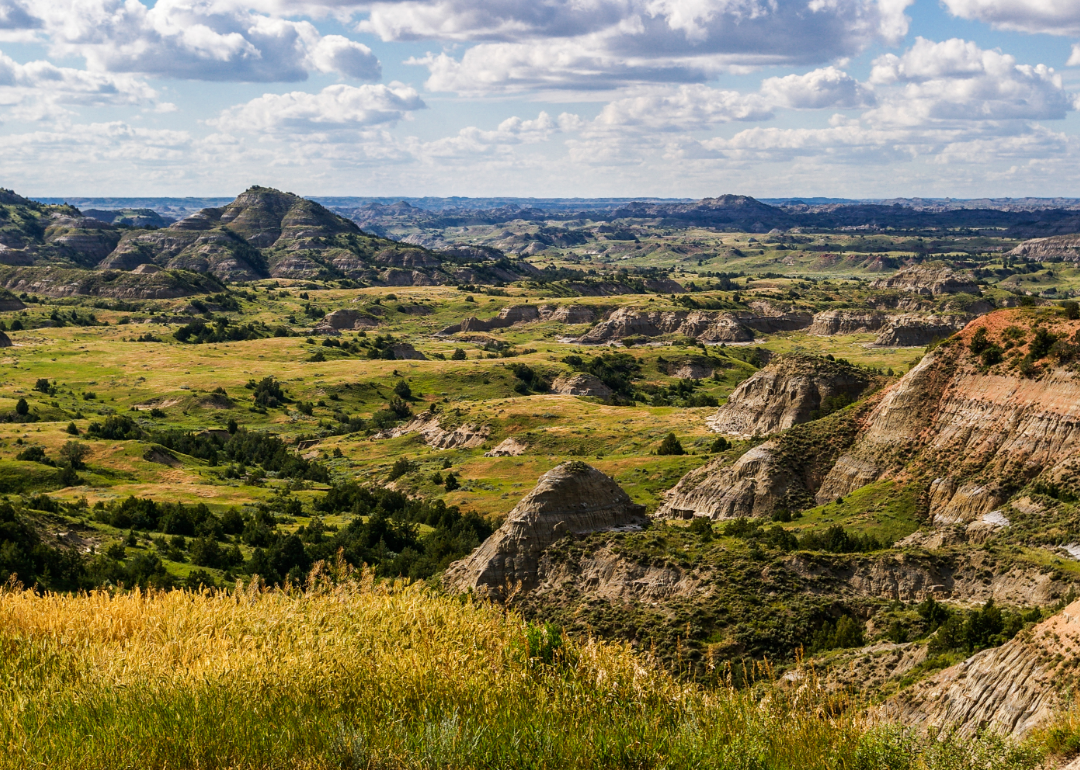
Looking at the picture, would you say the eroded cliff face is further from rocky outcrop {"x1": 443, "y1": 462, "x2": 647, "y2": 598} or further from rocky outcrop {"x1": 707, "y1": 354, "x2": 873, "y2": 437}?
rocky outcrop {"x1": 707, "y1": 354, "x2": 873, "y2": 437}

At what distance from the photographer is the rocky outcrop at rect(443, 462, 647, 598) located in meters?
59.6

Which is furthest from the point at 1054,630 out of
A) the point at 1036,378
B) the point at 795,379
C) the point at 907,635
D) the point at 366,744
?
the point at 795,379

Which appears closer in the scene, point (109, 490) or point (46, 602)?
point (46, 602)

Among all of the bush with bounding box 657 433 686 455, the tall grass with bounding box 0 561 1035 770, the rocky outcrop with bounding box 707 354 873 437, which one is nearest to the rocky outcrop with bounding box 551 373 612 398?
the rocky outcrop with bounding box 707 354 873 437

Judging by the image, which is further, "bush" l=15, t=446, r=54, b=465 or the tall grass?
"bush" l=15, t=446, r=54, b=465

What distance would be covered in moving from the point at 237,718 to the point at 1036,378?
68805mm

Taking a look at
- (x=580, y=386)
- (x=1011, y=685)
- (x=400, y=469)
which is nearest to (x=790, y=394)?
(x=400, y=469)

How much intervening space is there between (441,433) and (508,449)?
18120 mm

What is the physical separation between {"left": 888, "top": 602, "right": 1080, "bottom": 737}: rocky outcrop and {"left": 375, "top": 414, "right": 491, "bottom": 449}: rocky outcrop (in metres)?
103

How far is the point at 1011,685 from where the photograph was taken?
30453 millimetres

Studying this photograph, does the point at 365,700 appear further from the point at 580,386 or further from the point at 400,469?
the point at 580,386

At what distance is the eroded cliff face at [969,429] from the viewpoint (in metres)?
65.4

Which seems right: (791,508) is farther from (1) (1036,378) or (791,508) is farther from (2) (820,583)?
(2) (820,583)

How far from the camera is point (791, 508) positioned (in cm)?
7906
